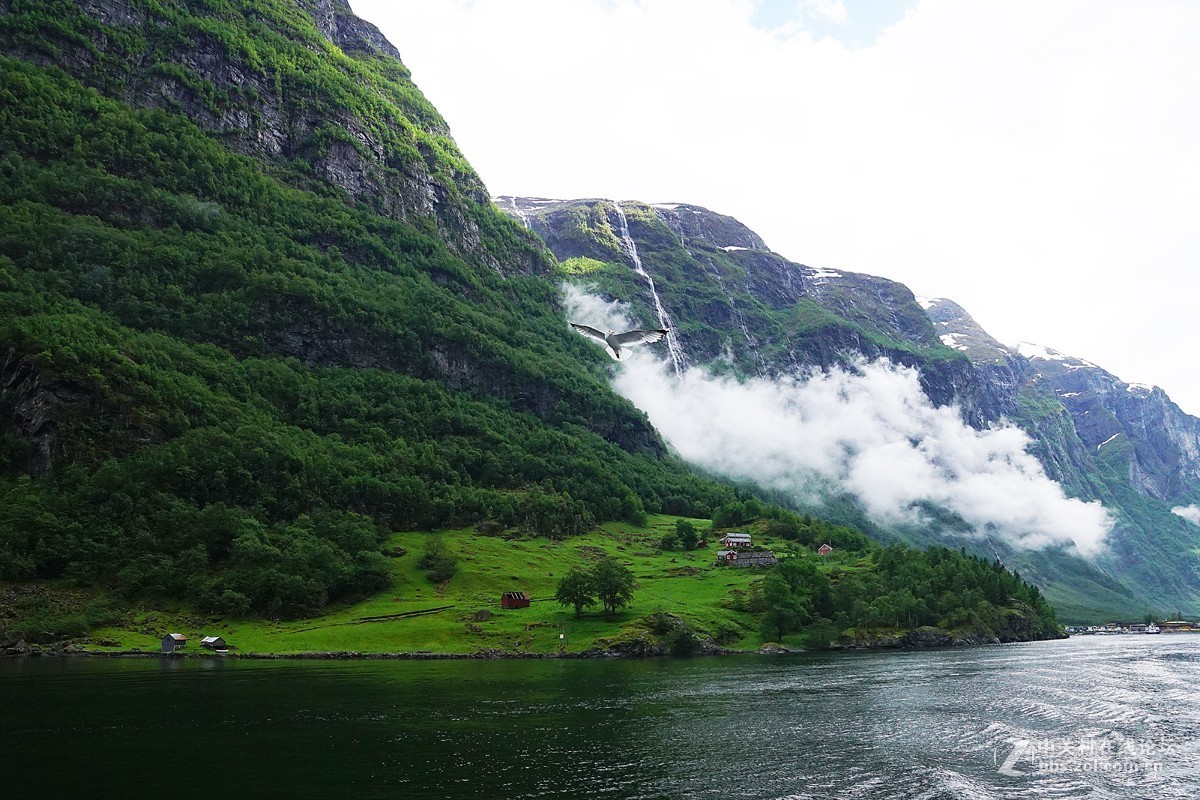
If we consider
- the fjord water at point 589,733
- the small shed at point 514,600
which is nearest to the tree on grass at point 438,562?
the small shed at point 514,600

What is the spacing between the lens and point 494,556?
581 ft

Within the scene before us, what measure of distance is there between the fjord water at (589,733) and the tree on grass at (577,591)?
41.6 metres

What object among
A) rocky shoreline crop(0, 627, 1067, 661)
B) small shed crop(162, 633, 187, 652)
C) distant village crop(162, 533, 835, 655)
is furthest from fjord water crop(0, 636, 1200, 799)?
distant village crop(162, 533, 835, 655)

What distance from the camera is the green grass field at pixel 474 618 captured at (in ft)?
406

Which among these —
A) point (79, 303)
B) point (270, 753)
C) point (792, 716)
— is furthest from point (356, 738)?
point (79, 303)

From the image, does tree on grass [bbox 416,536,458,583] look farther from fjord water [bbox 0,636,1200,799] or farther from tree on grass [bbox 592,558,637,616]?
fjord water [bbox 0,636,1200,799]

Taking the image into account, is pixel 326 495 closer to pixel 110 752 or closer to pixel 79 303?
pixel 79 303

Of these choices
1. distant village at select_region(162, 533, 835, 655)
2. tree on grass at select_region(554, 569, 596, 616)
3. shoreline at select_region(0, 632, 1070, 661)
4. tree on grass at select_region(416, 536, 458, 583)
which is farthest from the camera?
tree on grass at select_region(416, 536, 458, 583)

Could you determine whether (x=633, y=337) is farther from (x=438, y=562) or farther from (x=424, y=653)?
(x=438, y=562)

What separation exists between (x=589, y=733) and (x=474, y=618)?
81863 millimetres

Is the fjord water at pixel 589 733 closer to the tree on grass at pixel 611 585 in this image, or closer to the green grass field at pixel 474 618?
the green grass field at pixel 474 618

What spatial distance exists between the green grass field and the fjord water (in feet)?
86.3

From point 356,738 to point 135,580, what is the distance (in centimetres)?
10315

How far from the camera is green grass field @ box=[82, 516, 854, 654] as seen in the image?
124m
